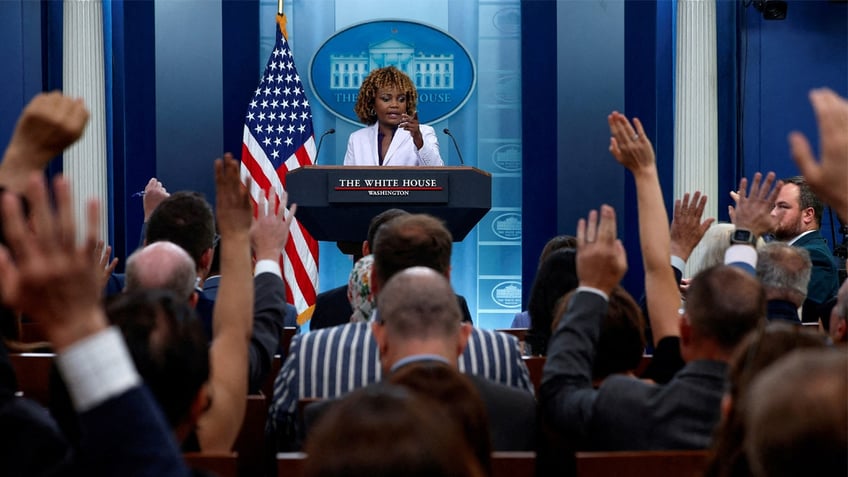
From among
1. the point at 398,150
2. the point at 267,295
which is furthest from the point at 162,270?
the point at 398,150

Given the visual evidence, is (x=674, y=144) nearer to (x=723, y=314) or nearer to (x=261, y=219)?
(x=261, y=219)

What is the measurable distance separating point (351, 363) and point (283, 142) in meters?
4.63

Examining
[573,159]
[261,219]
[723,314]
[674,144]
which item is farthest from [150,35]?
[723,314]

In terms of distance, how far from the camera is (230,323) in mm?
2270

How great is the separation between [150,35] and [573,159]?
3.46 m

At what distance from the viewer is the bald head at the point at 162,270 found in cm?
270

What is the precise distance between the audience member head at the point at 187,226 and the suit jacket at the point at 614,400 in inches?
61.1

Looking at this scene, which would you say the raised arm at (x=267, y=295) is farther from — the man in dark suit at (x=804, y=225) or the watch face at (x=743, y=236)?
the man in dark suit at (x=804, y=225)

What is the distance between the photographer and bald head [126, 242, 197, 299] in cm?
270

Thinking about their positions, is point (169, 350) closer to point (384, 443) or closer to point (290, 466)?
point (290, 466)

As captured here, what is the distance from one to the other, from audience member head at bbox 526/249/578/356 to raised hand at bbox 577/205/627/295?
82cm

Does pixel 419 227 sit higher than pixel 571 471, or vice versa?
pixel 419 227

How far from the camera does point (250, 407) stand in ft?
8.03

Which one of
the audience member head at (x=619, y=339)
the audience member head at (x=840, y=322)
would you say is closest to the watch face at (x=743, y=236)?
the audience member head at (x=840, y=322)
